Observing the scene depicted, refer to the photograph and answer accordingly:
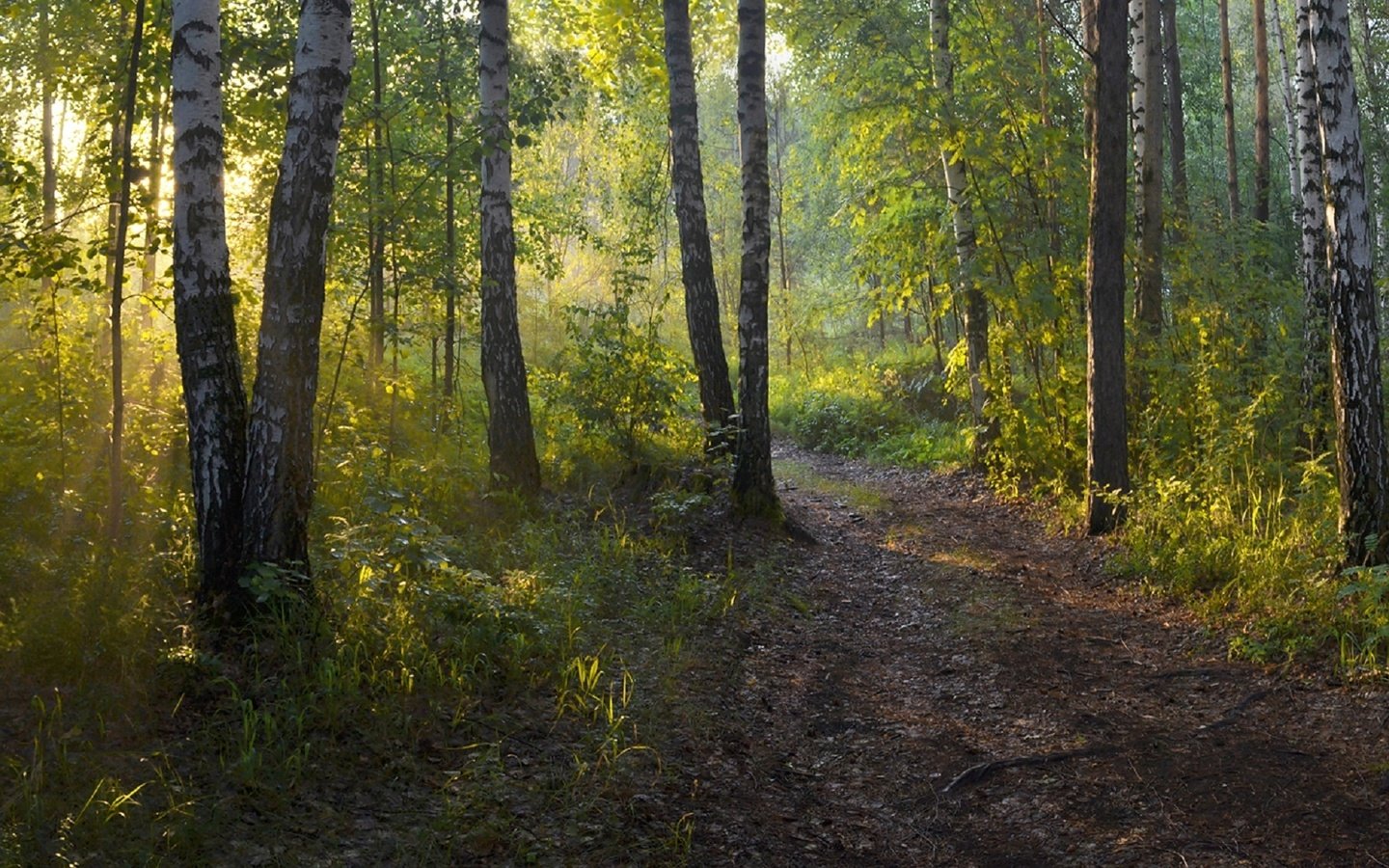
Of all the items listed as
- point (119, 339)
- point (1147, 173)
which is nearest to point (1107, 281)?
point (1147, 173)

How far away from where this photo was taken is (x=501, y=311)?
432 inches

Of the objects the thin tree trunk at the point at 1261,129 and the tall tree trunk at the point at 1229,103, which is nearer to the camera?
the thin tree trunk at the point at 1261,129

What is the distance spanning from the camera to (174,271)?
5.69 m

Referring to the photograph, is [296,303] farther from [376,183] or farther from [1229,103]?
[1229,103]

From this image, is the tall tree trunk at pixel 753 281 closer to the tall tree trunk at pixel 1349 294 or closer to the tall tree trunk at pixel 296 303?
the tall tree trunk at pixel 1349 294

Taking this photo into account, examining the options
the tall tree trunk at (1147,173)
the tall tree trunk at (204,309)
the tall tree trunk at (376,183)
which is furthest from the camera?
the tall tree trunk at (1147,173)

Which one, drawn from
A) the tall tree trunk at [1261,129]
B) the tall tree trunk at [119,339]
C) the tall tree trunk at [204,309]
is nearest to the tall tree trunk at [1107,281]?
the tall tree trunk at [204,309]

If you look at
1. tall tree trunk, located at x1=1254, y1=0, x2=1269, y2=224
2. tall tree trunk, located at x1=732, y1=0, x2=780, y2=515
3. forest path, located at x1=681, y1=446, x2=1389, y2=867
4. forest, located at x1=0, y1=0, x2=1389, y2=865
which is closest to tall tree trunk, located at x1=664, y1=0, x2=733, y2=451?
forest, located at x1=0, y1=0, x2=1389, y2=865

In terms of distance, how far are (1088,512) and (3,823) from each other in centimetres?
986

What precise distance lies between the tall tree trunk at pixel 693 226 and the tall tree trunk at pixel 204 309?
7.38 metres

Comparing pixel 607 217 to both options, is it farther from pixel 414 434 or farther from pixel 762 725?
pixel 762 725

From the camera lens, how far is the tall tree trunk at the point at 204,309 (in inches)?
225

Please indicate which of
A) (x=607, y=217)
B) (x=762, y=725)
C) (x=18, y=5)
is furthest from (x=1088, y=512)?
(x=607, y=217)

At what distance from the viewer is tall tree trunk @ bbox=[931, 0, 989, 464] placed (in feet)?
47.1
